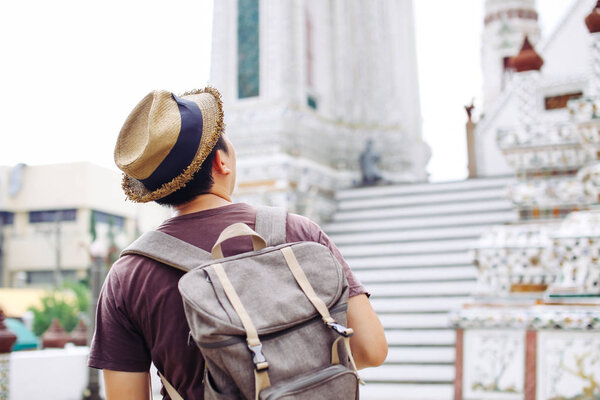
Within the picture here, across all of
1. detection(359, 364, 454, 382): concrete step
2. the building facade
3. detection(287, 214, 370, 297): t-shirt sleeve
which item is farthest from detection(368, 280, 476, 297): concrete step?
the building facade

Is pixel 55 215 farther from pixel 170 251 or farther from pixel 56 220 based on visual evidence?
pixel 170 251

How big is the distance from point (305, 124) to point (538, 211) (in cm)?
368

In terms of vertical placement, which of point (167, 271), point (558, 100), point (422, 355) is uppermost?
point (558, 100)

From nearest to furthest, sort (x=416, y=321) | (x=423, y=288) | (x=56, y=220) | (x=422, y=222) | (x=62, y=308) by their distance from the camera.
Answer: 1. (x=416, y=321)
2. (x=423, y=288)
3. (x=422, y=222)
4. (x=62, y=308)
5. (x=56, y=220)

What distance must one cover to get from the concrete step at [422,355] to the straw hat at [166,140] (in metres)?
4.18

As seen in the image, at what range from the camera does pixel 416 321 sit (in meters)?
5.53

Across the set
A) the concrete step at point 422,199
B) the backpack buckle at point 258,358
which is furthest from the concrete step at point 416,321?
the backpack buckle at point 258,358

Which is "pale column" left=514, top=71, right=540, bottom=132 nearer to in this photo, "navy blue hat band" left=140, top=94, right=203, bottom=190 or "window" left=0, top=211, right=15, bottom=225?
"navy blue hat band" left=140, top=94, right=203, bottom=190

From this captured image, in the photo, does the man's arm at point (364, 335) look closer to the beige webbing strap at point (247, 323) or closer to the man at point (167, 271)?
the man at point (167, 271)

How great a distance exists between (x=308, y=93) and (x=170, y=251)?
274 inches

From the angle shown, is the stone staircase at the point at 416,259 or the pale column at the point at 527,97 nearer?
the stone staircase at the point at 416,259

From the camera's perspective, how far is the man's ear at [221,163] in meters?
1.23

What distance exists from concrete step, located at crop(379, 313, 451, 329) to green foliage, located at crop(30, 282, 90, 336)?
17571 mm

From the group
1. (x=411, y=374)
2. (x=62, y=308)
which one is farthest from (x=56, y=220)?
(x=411, y=374)
